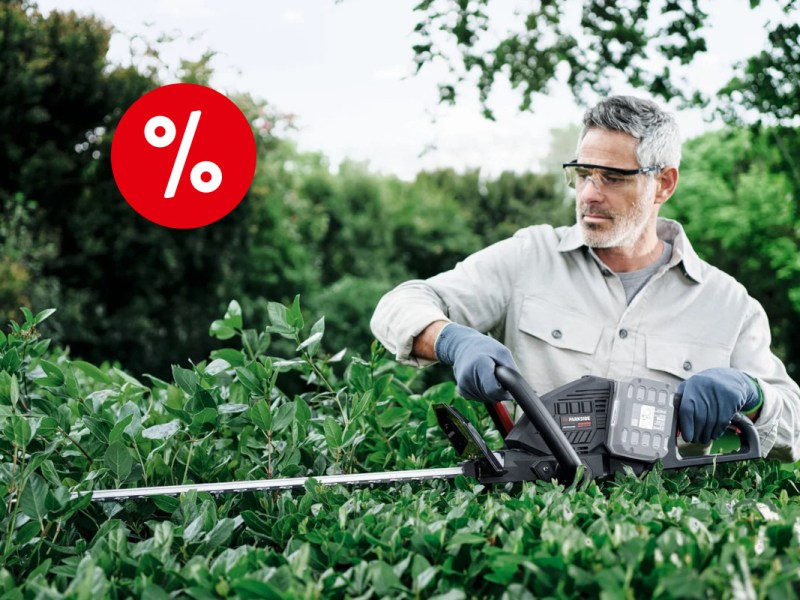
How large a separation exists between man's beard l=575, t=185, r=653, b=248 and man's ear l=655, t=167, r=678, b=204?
0.49 ft

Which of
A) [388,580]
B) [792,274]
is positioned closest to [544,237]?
[388,580]

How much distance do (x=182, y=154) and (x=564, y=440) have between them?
9.73 metres

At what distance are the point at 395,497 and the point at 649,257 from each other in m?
1.71

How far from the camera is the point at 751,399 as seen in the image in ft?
9.75

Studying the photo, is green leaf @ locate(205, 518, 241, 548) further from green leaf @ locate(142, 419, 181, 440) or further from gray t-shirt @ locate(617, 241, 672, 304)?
gray t-shirt @ locate(617, 241, 672, 304)

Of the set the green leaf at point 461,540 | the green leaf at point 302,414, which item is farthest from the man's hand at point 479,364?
the green leaf at point 461,540

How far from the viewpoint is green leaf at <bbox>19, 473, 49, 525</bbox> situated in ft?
6.95

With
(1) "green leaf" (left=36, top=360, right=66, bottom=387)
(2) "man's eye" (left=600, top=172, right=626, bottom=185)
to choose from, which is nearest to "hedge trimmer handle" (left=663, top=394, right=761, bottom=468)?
(2) "man's eye" (left=600, top=172, right=626, bottom=185)

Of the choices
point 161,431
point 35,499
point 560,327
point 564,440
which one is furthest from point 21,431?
point 560,327

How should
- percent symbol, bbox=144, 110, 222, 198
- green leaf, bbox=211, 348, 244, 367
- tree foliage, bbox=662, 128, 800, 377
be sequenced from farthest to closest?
tree foliage, bbox=662, 128, 800, 377, percent symbol, bbox=144, 110, 222, 198, green leaf, bbox=211, 348, 244, 367

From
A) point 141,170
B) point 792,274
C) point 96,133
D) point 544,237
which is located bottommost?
point 792,274

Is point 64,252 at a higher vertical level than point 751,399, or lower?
higher

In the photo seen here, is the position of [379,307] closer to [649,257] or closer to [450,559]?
[649,257]

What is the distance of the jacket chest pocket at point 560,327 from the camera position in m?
3.35
